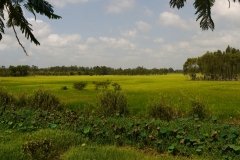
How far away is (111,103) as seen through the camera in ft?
71.6

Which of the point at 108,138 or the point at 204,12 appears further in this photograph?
the point at 108,138

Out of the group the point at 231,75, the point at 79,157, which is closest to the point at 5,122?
the point at 79,157

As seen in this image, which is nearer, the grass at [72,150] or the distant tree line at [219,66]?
the grass at [72,150]

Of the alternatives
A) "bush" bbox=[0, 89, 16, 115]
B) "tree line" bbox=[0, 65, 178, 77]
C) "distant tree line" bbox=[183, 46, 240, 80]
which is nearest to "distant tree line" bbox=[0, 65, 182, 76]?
"tree line" bbox=[0, 65, 178, 77]

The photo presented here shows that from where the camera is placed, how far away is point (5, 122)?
17.7 m

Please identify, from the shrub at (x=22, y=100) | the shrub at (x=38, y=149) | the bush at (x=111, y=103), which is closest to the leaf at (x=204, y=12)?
the shrub at (x=38, y=149)

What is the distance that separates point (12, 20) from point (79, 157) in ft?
18.2

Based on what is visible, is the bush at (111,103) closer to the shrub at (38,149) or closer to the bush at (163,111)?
the bush at (163,111)

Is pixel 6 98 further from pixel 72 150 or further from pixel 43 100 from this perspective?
pixel 72 150

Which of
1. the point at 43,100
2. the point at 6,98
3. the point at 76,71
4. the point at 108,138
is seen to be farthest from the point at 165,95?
the point at 76,71

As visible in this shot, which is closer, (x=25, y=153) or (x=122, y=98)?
(x=25, y=153)

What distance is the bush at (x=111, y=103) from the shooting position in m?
21.5

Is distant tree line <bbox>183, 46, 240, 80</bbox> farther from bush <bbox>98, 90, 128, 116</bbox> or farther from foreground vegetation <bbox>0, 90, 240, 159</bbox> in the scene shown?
foreground vegetation <bbox>0, 90, 240, 159</bbox>

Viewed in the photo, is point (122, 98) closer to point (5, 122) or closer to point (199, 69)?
point (5, 122)
